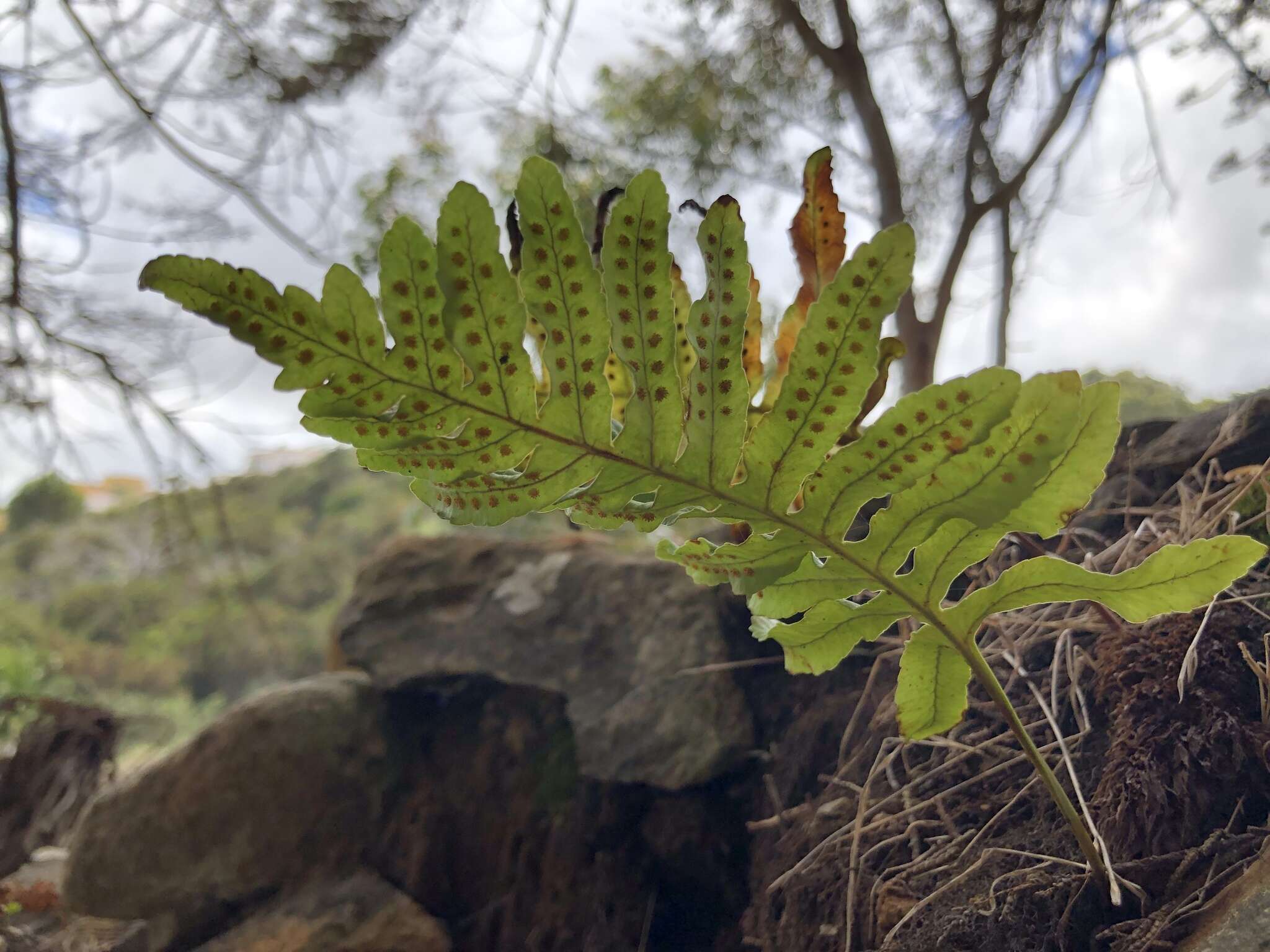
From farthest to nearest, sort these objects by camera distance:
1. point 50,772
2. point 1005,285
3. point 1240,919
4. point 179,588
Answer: point 179,588, point 1005,285, point 50,772, point 1240,919

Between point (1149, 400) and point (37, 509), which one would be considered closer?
point (1149, 400)

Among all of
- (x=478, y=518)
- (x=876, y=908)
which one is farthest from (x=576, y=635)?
(x=478, y=518)

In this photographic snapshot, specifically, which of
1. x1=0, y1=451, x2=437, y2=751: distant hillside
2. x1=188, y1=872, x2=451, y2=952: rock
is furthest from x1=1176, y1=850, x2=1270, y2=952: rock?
x1=0, y1=451, x2=437, y2=751: distant hillside

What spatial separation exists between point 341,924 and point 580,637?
984mm

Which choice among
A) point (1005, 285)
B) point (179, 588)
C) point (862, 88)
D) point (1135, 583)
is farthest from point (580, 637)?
point (179, 588)

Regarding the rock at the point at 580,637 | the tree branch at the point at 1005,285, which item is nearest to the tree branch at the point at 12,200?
the rock at the point at 580,637

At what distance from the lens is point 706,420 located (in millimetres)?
697

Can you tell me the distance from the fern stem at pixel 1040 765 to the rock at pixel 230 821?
1.98 metres

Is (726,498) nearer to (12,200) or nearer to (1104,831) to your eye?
(1104,831)

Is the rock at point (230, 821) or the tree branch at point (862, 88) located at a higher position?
the tree branch at point (862, 88)

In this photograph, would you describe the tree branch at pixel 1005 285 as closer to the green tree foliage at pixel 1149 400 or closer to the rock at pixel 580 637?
the green tree foliage at pixel 1149 400

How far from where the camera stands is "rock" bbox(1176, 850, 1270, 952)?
0.60 metres

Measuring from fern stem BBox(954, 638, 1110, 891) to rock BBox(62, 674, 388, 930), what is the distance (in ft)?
6.49

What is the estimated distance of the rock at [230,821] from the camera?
79.2 inches
